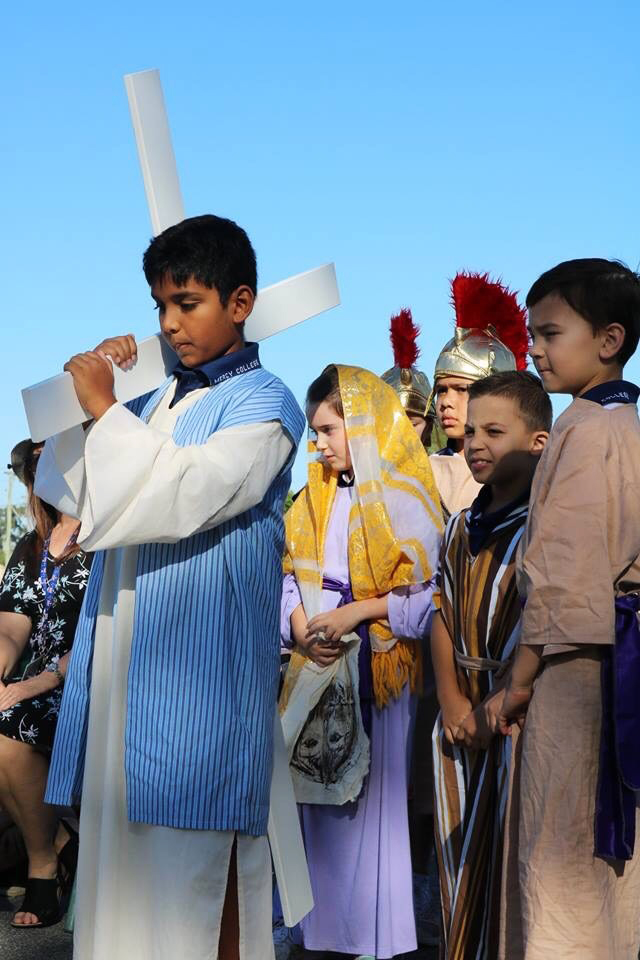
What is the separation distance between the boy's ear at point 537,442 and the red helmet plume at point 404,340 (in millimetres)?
2218

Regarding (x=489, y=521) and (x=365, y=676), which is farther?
(x=365, y=676)

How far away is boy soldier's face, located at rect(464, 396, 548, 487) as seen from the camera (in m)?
3.80

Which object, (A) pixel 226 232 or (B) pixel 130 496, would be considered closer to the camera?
(B) pixel 130 496

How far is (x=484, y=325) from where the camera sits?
5387mm

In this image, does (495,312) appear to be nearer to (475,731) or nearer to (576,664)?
(475,731)

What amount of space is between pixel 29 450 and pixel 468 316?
1909 millimetres

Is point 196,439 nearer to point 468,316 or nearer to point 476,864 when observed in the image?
point 476,864

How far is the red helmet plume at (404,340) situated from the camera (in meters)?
6.02

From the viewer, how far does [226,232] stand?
3193 millimetres

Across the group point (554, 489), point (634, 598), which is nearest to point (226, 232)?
point (554, 489)

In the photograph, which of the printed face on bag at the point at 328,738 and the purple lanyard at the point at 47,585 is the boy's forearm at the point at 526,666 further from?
the purple lanyard at the point at 47,585

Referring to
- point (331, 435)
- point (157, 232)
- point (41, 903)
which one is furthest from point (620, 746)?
point (41, 903)

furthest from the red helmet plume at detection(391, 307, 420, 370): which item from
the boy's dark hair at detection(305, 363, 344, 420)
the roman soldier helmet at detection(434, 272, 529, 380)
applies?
the boy's dark hair at detection(305, 363, 344, 420)

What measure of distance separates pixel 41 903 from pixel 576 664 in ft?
9.15
